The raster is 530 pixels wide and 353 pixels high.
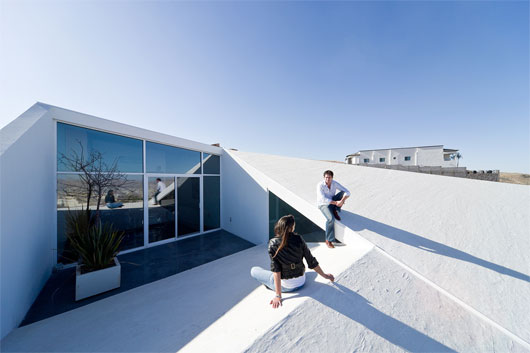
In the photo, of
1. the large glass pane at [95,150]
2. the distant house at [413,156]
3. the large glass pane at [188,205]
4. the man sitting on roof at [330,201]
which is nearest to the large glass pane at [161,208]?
the large glass pane at [188,205]

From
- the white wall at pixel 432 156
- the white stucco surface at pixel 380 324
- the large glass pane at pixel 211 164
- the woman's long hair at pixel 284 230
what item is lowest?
the white stucco surface at pixel 380 324

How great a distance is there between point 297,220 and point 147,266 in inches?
209

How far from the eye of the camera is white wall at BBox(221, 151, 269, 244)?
6.47 metres

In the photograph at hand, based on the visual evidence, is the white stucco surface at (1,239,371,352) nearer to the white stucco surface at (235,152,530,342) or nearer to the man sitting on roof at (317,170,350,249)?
the man sitting on roof at (317,170,350,249)

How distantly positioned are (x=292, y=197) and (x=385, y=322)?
10.5 ft

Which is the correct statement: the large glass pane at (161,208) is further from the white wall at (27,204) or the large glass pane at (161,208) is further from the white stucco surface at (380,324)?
the white stucco surface at (380,324)

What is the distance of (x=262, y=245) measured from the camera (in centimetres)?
621

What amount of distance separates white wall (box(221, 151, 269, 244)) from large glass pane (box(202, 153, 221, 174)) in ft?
0.75

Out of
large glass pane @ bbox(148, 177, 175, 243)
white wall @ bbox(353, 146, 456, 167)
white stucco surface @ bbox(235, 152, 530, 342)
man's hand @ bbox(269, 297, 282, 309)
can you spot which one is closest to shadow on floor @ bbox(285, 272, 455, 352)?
man's hand @ bbox(269, 297, 282, 309)

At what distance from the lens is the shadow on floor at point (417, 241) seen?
2498 mm

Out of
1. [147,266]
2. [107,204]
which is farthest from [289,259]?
[107,204]

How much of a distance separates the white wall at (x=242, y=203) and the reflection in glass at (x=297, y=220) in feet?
1.15

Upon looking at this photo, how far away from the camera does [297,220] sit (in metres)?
7.61

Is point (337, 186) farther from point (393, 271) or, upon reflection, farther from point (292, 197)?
point (393, 271)
